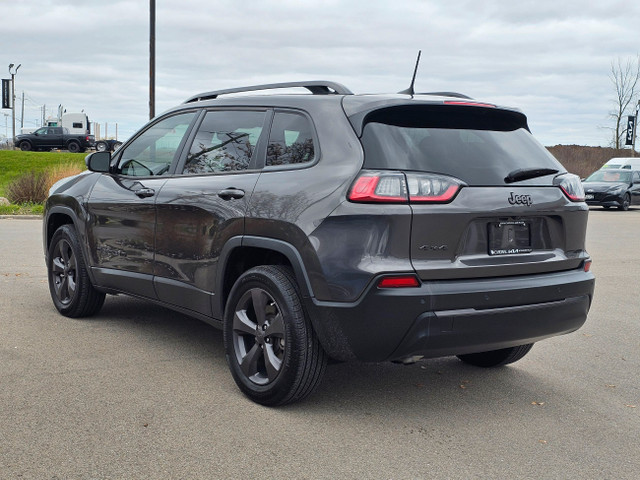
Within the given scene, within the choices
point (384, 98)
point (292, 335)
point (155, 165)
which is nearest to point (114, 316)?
point (155, 165)

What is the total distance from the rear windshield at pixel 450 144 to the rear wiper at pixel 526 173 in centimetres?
2

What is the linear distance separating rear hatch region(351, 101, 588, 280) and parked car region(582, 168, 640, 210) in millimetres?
25314

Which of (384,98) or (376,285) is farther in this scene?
(384,98)

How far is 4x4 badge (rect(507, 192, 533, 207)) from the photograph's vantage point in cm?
432

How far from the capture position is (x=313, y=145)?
177 inches

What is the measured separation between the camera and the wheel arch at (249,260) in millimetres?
4285

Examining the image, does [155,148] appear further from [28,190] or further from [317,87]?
[28,190]

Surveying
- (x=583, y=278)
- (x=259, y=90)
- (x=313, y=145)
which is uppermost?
(x=259, y=90)

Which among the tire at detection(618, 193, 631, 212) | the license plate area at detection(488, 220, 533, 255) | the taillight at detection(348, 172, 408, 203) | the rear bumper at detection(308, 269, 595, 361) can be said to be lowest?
the tire at detection(618, 193, 631, 212)

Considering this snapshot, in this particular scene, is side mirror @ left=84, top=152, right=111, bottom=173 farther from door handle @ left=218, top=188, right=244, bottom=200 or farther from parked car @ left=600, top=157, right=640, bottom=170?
parked car @ left=600, top=157, right=640, bottom=170

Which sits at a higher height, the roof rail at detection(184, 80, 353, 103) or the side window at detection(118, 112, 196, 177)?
the roof rail at detection(184, 80, 353, 103)

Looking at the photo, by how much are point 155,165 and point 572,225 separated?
289 centimetres

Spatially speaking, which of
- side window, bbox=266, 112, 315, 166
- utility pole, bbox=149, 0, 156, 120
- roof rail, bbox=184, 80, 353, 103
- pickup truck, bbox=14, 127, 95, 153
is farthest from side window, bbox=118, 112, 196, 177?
pickup truck, bbox=14, 127, 95, 153

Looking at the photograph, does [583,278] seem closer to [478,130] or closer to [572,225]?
[572,225]
